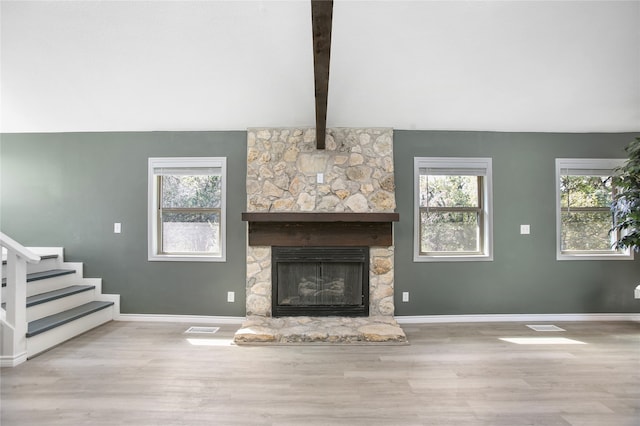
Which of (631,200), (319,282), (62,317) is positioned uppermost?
(631,200)

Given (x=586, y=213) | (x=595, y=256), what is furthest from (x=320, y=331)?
(x=586, y=213)

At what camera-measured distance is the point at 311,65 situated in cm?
287

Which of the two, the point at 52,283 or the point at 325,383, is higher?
the point at 52,283

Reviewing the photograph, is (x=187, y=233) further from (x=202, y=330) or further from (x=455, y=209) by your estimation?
(x=455, y=209)

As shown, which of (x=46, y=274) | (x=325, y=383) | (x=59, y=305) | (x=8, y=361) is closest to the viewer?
(x=325, y=383)

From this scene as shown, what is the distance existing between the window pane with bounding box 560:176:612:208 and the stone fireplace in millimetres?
2254

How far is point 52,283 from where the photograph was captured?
11.0ft

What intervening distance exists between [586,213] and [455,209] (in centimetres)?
168

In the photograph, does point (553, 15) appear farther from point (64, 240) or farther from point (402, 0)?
point (64, 240)

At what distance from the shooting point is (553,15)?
8.43ft

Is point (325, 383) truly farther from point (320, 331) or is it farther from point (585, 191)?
point (585, 191)

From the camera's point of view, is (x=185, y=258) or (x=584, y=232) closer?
(x=185, y=258)

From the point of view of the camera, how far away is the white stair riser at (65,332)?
264cm

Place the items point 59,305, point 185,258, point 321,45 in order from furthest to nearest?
point 185,258, point 59,305, point 321,45
